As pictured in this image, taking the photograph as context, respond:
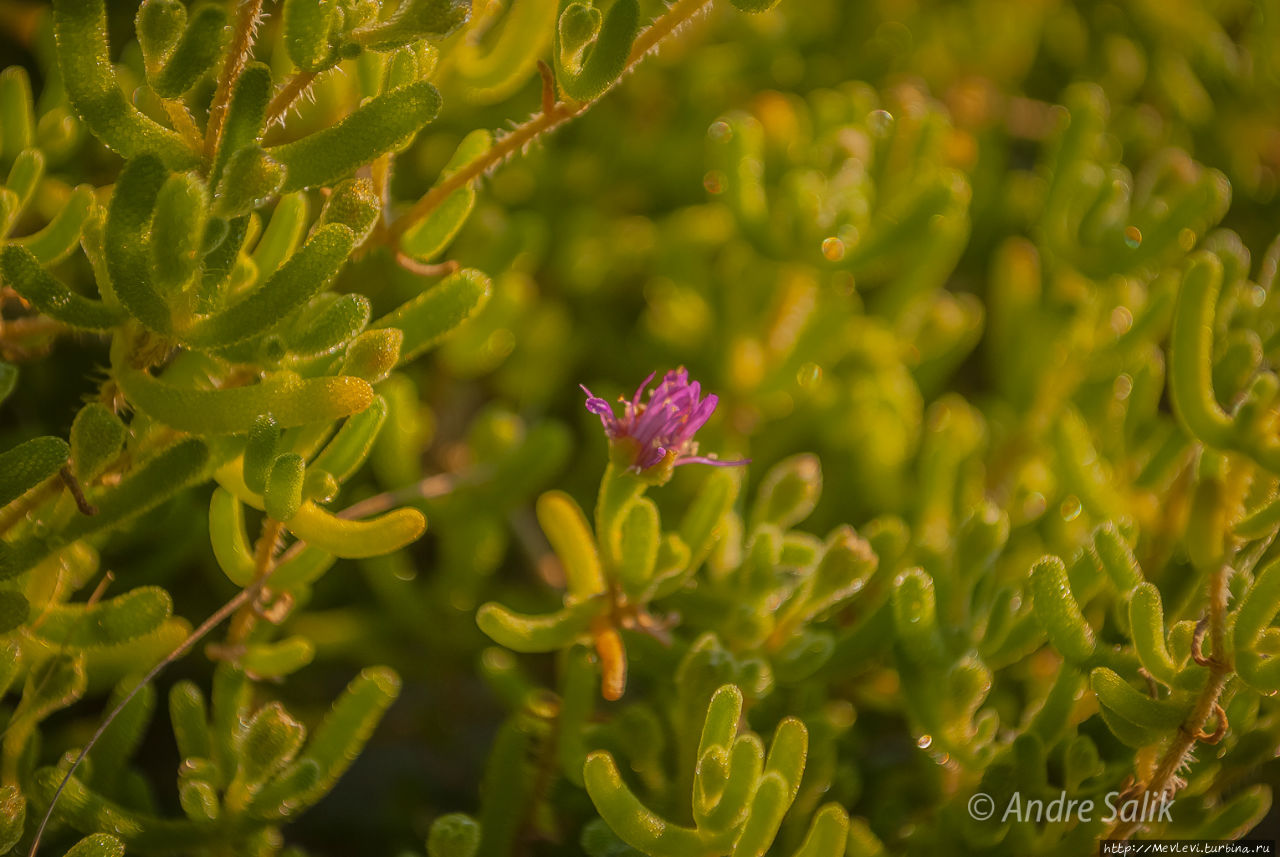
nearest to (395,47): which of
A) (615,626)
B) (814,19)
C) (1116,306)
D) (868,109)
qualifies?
(615,626)

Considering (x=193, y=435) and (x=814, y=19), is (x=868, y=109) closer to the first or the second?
(x=814, y=19)

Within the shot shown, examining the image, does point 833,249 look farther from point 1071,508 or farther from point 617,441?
point 617,441

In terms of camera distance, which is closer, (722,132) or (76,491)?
(76,491)

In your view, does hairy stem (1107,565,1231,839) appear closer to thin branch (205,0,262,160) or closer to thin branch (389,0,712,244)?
thin branch (389,0,712,244)

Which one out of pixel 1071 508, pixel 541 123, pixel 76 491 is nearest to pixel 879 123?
pixel 1071 508

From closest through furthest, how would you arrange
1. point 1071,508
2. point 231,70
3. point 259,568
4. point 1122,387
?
1. point 231,70
2. point 259,568
3. point 1071,508
4. point 1122,387
